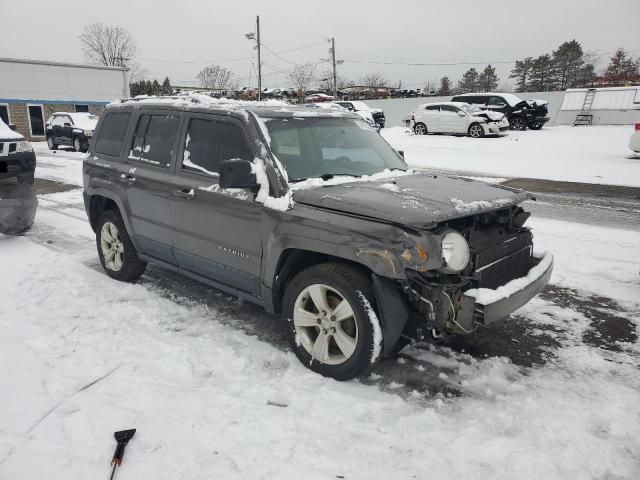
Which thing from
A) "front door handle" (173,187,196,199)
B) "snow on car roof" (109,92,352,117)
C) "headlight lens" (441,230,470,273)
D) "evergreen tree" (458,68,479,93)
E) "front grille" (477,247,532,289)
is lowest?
"front grille" (477,247,532,289)

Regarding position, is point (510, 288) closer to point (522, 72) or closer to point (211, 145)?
point (211, 145)

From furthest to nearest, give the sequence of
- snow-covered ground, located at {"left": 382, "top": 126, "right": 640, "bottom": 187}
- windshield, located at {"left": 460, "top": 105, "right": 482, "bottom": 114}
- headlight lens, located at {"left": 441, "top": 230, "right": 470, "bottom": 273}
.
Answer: windshield, located at {"left": 460, "top": 105, "right": 482, "bottom": 114}, snow-covered ground, located at {"left": 382, "top": 126, "right": 640, "bottom": 187}, headlight lens, located at {"left": 441, "top": 230, "right": 470, "bottom": 273}

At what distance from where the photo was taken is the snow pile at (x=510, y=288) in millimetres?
→ 3041

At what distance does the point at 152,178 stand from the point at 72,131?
18465 mm

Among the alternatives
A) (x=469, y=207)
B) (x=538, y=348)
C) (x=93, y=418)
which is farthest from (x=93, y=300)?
(x=538, y=348)

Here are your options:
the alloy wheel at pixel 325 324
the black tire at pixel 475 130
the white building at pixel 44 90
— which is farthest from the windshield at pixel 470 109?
the white building at pixel 44 90

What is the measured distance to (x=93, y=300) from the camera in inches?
186

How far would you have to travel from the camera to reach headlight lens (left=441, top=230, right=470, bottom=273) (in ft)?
9.83

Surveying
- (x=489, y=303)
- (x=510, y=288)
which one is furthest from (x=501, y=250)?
(x=489, y=303)

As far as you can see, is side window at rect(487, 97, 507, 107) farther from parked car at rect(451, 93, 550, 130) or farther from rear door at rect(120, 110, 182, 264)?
rear door at rect(120, 110, 182, 264)

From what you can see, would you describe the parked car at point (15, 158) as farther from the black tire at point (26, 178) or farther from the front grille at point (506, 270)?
the front grille at point (506, 270)

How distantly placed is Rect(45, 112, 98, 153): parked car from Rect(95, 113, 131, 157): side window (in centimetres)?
1640

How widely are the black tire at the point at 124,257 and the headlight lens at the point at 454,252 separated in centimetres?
345

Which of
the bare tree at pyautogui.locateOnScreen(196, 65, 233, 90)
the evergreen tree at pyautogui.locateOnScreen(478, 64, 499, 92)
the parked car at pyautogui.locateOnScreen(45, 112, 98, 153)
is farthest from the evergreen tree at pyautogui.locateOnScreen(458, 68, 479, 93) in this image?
the parked car at pyautogui.locateOnScreen(45, 112, 98, 153)
